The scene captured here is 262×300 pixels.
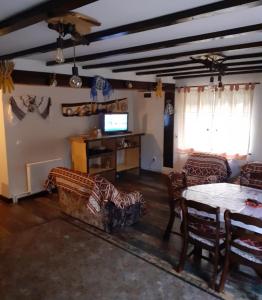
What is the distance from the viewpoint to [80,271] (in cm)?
294

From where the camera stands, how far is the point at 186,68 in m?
4.64

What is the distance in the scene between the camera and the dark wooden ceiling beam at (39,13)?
5.33 feet

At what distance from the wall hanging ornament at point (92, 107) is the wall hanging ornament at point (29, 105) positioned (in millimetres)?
406

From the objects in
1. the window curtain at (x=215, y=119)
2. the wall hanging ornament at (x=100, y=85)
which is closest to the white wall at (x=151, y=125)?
the window curtain at (x=215, y=119)

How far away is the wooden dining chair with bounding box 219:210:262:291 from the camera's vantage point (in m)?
2.28

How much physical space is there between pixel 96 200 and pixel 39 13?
2.28 meters

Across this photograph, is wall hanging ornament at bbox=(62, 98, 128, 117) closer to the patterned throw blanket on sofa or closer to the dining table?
the patterned throw blanket on sofa

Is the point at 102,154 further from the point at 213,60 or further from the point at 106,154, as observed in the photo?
the point at 213,60

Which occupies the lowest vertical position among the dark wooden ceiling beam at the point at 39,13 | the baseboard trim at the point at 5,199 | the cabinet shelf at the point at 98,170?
the baseboard trim at the point at 5,199

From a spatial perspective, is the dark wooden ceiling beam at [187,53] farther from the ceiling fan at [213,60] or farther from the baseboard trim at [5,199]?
the baseboard trim at [5,199]

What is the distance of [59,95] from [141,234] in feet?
10.3

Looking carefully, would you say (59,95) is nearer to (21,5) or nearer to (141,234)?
(141,234)

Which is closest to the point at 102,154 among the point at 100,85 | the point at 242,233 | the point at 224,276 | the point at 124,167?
Result: the point at 124,167

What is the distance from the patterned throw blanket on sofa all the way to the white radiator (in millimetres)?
1053
